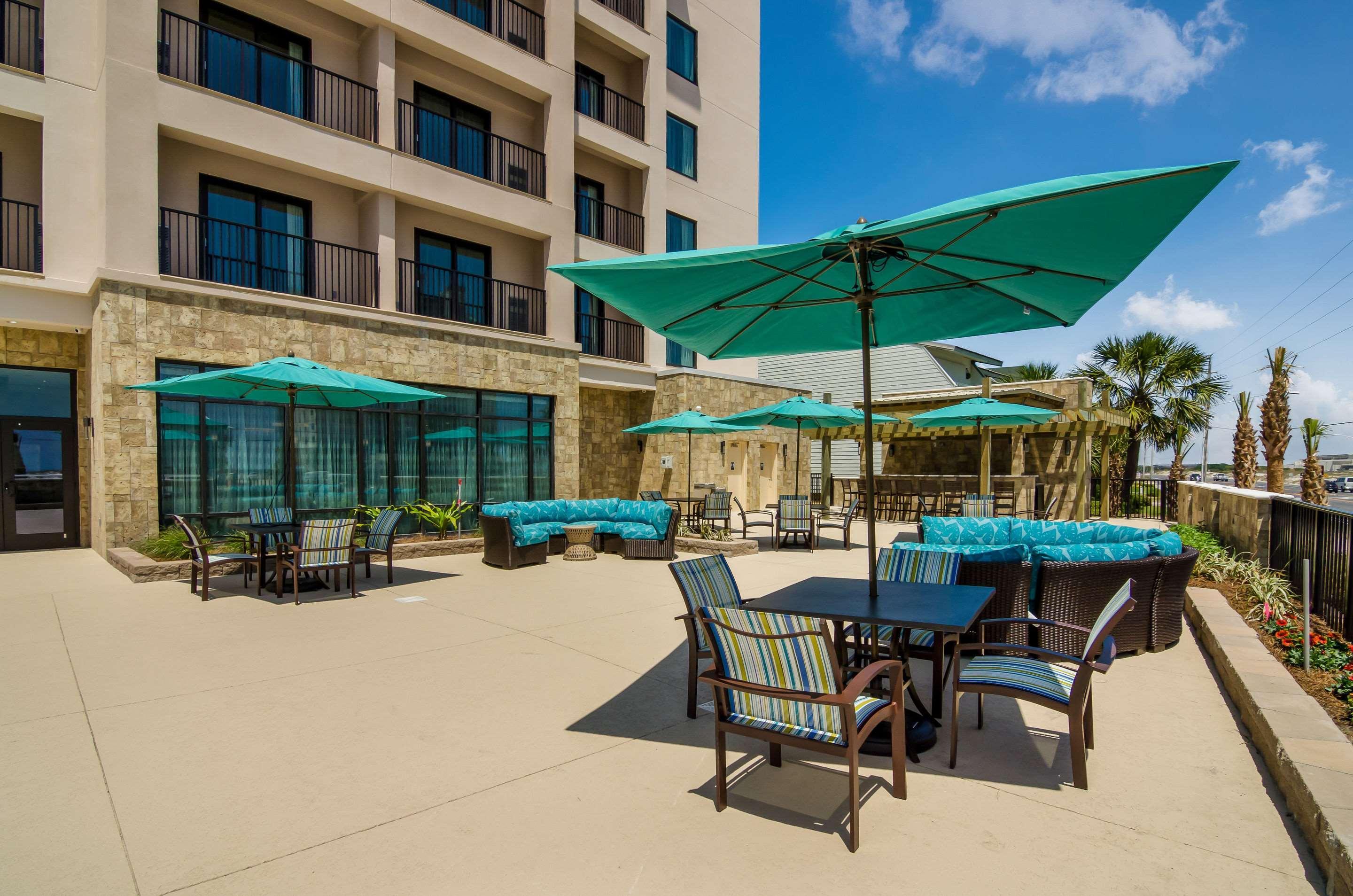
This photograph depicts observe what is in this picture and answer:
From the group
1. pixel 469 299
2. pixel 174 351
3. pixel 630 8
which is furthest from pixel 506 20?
pixel 174 351

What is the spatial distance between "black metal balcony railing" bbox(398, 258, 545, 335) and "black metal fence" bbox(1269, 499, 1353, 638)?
13.1m

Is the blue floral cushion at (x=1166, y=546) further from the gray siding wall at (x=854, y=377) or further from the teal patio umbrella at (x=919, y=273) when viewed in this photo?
the gray siding wall at (x=854, y=377)

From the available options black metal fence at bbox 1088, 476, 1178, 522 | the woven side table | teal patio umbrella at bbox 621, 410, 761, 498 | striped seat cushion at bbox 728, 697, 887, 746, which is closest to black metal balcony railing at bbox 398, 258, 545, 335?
teal patio umbrella at bbox 621, 410, 761, 498

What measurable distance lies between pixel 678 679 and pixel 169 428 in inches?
371

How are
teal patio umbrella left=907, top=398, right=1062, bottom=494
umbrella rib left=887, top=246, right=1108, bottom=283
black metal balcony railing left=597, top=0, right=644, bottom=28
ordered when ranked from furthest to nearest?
black metal balcony railing left=597, top=0, right=644, bottom=28, teal patio umbrella left=907, top=398, right=1062, bottom=494, umbrella rib left=887, top=246, right=1108, bottom=283

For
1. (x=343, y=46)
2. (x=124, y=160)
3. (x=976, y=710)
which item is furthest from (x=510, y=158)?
(x=976, y=710)

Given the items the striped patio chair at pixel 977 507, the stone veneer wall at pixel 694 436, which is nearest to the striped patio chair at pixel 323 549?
the striped patio chair at pixel 977 507

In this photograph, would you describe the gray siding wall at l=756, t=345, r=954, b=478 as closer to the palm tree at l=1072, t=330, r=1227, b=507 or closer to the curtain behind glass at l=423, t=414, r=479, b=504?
the palm tree at l=1072, t=330, r=1227, b=507

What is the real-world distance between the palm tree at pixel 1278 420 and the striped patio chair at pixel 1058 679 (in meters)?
16.6

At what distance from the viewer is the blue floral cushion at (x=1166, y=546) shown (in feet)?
18.6

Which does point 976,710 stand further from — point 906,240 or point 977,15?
point 977,15

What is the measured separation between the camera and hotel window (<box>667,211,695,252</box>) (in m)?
19.3

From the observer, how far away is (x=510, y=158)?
1562 cm

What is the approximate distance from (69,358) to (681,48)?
1626 cm
